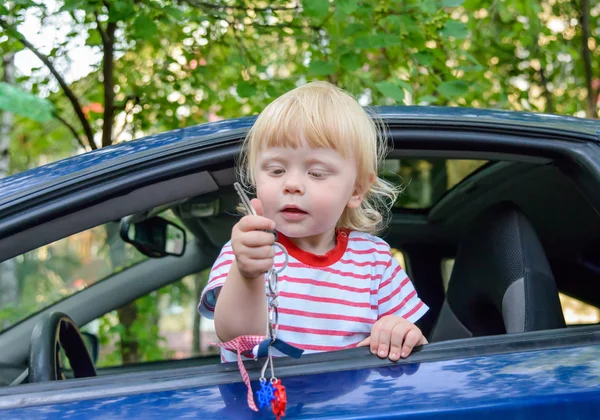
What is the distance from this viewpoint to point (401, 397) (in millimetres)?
1271

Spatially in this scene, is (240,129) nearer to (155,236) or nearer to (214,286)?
(214,286)

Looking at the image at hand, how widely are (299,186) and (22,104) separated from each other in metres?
0.83

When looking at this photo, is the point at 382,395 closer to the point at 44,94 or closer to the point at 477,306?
the point at 477,306

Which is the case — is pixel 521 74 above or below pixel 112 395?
above

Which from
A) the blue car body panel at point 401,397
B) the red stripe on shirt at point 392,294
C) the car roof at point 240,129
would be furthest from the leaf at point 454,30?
the blue car body panel at point 401,397

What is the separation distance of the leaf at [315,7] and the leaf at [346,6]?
42 mm

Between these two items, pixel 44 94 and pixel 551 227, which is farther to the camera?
pixel 44 94

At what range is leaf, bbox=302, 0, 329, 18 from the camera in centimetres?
265

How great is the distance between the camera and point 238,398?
1.29m

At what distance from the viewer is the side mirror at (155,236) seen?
7.53 ft

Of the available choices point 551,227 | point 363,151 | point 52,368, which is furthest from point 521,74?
point 52,368

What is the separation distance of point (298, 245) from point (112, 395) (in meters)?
0.54

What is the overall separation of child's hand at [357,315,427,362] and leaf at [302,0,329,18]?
4.90ft

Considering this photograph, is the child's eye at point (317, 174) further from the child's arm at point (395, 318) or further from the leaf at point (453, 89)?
the leaf at point (453, 89)
